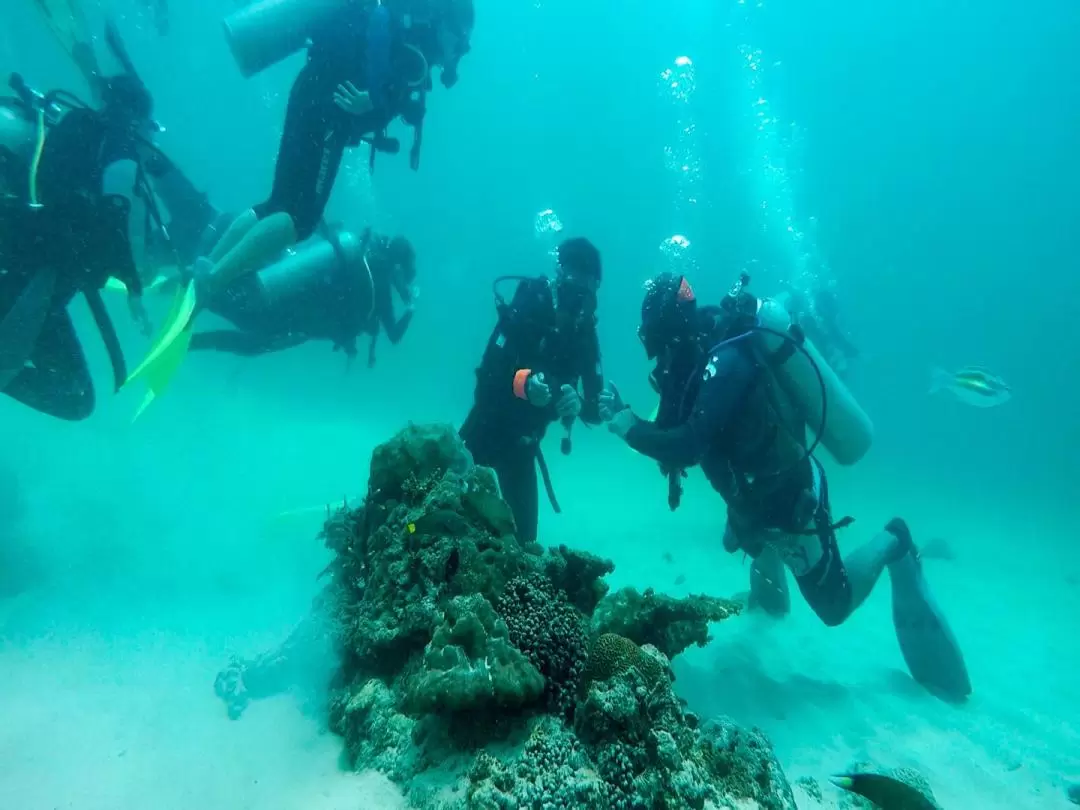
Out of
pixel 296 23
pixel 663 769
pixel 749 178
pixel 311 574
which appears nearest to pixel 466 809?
pixel 663 769

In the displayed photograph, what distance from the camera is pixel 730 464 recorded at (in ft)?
18.3

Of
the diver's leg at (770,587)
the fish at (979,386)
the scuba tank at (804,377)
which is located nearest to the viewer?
the scuba tank at (804,377)

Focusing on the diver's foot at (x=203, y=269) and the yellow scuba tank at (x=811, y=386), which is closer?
the yellow scuba tank at (x=811, y=386)

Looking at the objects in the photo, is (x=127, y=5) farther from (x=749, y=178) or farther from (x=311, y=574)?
(x=749, y=178)

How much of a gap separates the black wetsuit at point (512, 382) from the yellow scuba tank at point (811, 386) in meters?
1.72

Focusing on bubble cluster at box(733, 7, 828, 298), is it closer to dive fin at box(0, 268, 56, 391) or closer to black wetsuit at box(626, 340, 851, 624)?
black wetsuit at box(626, 340, 851, 624)

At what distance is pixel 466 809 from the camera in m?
1.90

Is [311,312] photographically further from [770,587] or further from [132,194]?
[770,587]

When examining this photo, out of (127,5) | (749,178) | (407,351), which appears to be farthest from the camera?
(749,178)

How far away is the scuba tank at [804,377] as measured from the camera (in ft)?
→ 16.9

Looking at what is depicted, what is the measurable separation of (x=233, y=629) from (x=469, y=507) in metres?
7.25

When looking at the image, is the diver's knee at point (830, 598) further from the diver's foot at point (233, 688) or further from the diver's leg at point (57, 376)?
the diver's leg at point (57, 376)

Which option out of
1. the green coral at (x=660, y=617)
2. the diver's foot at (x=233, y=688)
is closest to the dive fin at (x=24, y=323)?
the diver's foot at (x=233, y=688)

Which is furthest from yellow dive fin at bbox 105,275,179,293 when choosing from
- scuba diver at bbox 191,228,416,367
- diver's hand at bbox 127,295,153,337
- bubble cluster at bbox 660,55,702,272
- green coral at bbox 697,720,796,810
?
bubble cluster at bbox 660,55,702,272
